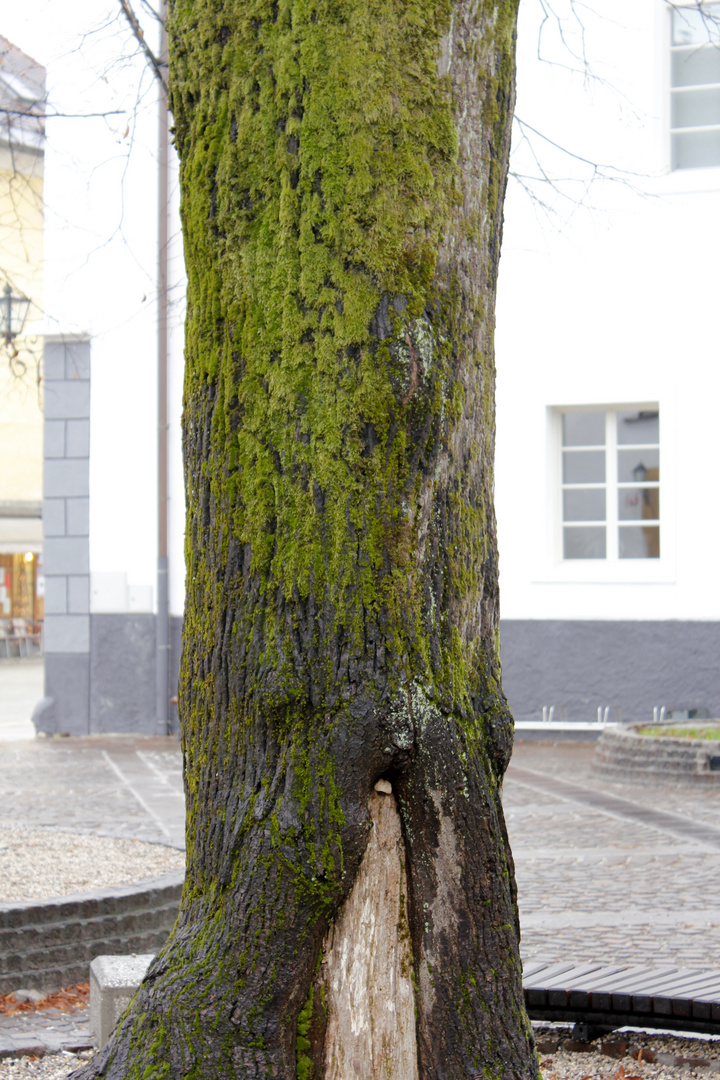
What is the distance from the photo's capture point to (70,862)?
→ 662 centimetres

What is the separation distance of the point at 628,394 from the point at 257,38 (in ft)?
37.0

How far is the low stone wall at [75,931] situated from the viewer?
506cm

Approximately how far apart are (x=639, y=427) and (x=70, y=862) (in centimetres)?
880

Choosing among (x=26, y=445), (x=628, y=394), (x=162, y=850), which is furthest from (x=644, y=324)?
(x=26, y=445)

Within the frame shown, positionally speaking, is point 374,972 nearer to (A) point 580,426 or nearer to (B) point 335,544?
(B) point 335,544

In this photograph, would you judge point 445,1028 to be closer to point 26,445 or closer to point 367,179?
point 367,179

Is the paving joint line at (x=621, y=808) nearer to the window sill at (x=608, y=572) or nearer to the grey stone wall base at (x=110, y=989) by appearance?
the window sill at (x=608, y=572)

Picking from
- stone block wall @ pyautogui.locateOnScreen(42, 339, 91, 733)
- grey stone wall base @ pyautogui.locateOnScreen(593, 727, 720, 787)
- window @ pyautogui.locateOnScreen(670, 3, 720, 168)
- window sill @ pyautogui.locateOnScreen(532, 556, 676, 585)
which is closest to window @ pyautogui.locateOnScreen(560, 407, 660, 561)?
window sill @ pyautogui.locateOnScreen(532, 556, 676, 585)

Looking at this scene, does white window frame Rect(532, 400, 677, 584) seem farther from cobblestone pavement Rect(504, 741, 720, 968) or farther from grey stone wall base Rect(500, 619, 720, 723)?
cobblestone pavement Rect(504, 741, 720, 968)

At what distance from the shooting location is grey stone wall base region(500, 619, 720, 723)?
13125 mm

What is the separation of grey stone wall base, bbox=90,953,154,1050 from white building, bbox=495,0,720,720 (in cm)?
977

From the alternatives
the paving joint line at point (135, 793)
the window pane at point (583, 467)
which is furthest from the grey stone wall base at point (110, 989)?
the window pane at point (583, 467)

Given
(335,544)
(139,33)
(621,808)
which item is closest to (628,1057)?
(335,544)

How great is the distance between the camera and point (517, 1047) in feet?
8.64
